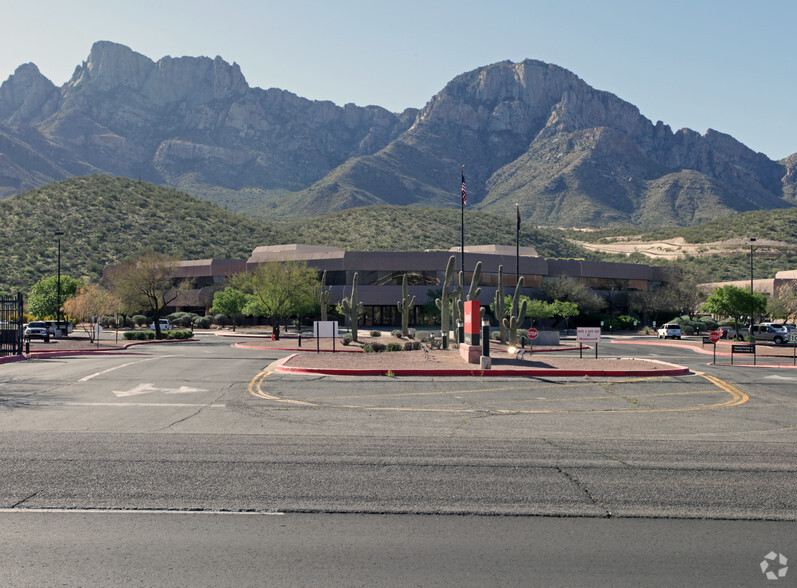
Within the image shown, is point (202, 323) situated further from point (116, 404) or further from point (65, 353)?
point (116, 404)

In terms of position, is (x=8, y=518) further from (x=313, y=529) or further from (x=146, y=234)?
(x=146, y=234)

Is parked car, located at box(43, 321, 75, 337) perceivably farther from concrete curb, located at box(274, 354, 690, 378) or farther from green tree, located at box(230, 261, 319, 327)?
concrete curb, located at box(274, 354, 690, 378)

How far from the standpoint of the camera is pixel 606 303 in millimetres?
76438

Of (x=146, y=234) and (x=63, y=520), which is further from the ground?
(x=146, y=234)

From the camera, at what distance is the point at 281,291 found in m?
54.6

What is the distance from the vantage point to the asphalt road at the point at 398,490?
647 cm

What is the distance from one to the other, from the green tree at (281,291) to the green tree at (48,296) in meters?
17.2

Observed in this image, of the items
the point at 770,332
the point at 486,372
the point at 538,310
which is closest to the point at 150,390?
the point at 486,372

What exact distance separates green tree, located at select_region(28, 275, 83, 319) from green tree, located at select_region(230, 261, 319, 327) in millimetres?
17227

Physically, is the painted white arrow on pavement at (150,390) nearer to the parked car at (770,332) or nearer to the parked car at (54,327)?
the parked car at (54,327)

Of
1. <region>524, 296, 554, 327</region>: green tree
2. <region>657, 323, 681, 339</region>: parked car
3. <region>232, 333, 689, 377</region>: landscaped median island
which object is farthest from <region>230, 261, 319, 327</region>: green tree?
<region>657, 323, 681, 339</region>: parked car

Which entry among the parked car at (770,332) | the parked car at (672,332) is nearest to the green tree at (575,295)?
the parked car at (672,332)

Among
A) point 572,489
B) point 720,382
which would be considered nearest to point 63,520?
point 572,489

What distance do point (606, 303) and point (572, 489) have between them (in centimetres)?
7111
